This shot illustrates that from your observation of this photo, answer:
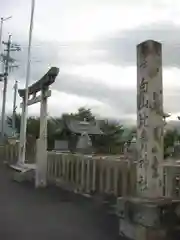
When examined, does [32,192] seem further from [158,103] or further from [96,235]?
[158,103]

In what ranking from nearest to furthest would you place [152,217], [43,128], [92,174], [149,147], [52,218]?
1. [152,217]
2. [149,147]
3. [52,218]
4. [92,174]
5. [43,128]

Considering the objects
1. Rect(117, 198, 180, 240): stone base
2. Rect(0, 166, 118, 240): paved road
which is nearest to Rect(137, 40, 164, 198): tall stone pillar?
Rect(117, 198, 180, 240): stone base

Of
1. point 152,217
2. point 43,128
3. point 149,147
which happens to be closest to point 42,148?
point 43,128

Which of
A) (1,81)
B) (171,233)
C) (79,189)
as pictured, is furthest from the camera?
(1,81)

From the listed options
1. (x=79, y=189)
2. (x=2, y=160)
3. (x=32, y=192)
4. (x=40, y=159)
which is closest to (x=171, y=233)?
(x=79, y=189)

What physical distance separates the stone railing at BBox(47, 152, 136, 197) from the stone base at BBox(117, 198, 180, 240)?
7.11ft

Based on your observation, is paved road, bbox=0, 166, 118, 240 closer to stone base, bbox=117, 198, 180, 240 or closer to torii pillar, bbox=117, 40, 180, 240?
stone base, bbox=117, 198, 180, 240

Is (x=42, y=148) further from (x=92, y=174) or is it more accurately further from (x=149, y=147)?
(x=149, y=147)

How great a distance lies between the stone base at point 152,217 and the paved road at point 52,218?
2.17ft

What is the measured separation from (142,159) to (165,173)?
166cm

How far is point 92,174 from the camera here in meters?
11.0

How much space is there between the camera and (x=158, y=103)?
20.5 feet

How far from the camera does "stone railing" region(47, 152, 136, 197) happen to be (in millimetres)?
9156

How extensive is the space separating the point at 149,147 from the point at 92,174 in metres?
4.97
